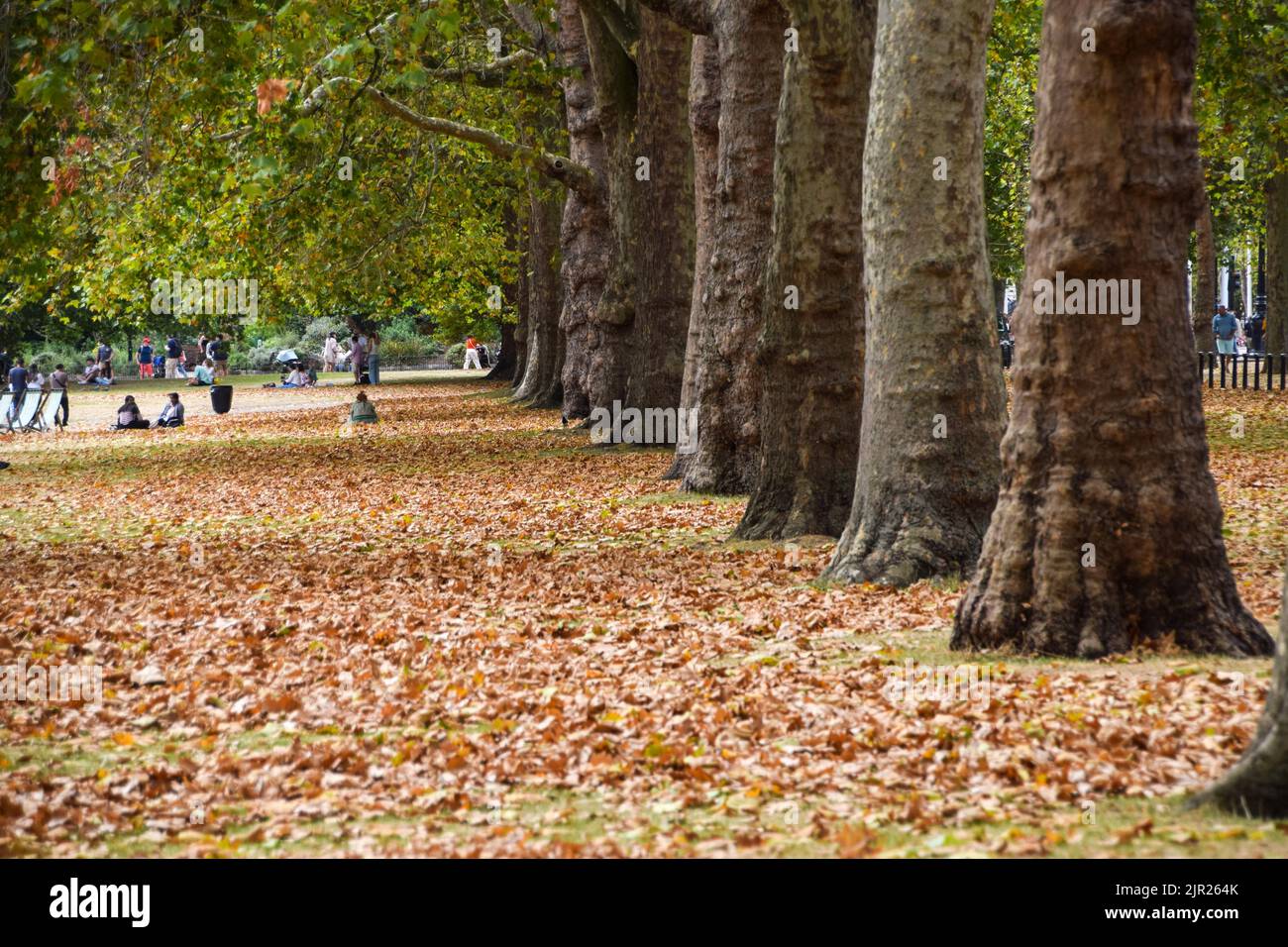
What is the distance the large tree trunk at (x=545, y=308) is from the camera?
106 ft

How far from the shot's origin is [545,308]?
33.2m

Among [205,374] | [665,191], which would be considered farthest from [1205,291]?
[205,374]

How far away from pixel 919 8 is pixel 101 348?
179 ft

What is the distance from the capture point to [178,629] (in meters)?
9.98

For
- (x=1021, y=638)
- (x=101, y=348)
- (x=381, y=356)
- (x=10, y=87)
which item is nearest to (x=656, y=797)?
(x=1021, y=638)

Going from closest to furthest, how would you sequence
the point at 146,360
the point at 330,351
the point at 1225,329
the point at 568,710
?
1. the point at 568,710
2. the point at 1225,329
3. the point at 146,360
4. the point at 330,351

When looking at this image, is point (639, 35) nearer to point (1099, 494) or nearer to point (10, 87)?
point (10, 87)

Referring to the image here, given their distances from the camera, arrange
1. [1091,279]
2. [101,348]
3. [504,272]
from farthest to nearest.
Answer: [101,348], [504,272], [1091,279]

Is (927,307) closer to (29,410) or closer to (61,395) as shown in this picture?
(29,410)

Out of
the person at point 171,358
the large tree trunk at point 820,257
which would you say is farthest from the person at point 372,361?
the large tree trunk at point 820,257

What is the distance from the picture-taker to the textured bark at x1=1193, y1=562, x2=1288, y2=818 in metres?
4.87

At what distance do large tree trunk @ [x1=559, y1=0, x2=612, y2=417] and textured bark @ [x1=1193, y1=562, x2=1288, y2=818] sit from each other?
66.5 ft

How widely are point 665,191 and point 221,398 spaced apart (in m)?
21.4

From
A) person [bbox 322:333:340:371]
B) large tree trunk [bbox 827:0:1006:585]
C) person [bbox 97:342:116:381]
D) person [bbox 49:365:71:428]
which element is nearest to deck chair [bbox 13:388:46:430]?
person [bbox 49:365:71:428]
